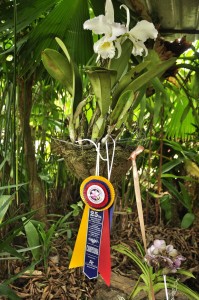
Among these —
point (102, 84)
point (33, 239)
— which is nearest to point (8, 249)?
point (33, 239)

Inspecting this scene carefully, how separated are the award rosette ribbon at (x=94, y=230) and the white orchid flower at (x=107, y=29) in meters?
0.20

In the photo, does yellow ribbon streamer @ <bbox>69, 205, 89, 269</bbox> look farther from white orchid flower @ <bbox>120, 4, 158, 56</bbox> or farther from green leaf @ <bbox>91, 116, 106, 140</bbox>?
white orchid flower @ <bbox>120, 4, 158, 56</bbox>

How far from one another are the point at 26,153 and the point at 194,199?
0.68 meters

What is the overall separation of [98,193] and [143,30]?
0.87ft

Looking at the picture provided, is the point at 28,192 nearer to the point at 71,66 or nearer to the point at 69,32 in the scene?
the point at 69,32

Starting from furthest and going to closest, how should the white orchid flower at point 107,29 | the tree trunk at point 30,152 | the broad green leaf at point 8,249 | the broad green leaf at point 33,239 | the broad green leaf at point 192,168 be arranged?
1. the broad green leaf at point 192,168
2. the tree trunk at point 30,152
3. the broad green leaf at point 33,239
4. the broad green leaf at point 8,249
5. the white orchid flower at point 107,29

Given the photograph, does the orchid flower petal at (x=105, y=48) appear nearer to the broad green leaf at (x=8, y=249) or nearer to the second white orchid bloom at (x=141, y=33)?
the second white orchid bloom at (x=141, y=33)

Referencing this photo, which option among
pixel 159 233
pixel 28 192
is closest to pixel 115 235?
pixel 159 233

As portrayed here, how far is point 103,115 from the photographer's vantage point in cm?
63

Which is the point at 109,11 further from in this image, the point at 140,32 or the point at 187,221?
Result: the point at 187,221

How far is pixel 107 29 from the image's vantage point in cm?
59

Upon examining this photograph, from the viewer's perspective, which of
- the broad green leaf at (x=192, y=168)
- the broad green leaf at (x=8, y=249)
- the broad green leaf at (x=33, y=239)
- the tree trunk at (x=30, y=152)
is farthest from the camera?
the broad green leaf at (x=192, y=168)

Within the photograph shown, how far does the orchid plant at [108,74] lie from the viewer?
1.97 ft

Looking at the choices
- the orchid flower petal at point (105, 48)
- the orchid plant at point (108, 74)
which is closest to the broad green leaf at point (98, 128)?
the orchid plant at point (108, 74)
